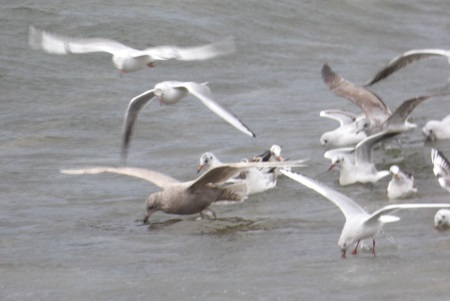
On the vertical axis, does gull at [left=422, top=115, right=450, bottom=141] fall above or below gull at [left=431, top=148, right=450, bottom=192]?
above

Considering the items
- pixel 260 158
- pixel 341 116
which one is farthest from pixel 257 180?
pixel 341 116

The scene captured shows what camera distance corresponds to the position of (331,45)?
22.3 metres

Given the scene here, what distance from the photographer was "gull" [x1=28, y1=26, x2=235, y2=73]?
11891mm

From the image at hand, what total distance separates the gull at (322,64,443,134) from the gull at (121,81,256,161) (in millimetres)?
2743

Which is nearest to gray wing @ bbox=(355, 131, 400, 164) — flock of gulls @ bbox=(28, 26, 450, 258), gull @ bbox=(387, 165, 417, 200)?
flock of gulls @ bbox=(28, 26, 450, 258)

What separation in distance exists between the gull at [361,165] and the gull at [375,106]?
42 centimetres

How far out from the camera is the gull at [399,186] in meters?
11.6

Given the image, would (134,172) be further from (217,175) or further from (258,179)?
(258,179)

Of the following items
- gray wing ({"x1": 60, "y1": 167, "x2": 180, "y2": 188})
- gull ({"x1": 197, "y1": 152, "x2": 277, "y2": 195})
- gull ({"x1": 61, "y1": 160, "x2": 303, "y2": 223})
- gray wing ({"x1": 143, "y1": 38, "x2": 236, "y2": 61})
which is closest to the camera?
gull ({"x1": 61, "y1": 160, "x2": 303, "y2": 223})

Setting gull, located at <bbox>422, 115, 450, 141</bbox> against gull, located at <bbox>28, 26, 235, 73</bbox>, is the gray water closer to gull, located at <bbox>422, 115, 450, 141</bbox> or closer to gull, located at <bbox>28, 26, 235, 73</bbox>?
gull, located at <bbox>422, 115, 450, 141</bbox>

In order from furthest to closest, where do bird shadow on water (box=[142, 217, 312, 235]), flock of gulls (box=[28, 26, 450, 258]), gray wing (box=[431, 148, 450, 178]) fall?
gray wing (box=[431, 148, 450, 178]), bird shadow on water (box=[142, 217, 312, 235]), flock of gulls (box=[28, 26, 450, 258])

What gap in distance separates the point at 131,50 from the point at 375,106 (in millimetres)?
3114

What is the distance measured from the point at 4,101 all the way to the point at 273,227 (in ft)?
27.6

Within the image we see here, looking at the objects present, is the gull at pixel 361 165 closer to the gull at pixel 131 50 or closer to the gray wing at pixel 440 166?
the gray wing at pixel 440 166
